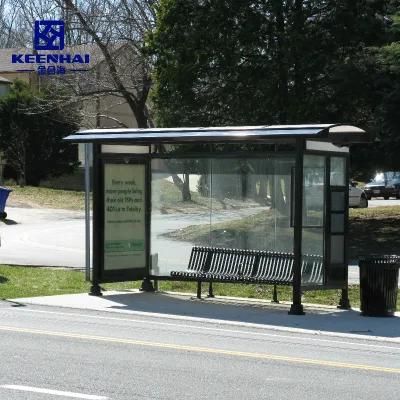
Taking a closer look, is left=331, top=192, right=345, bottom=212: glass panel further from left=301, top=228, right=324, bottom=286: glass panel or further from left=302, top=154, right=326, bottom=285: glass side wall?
left=301, top=228, right=324, bottom=286: glass panel

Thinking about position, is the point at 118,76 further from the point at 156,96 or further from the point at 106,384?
the point at 106,384

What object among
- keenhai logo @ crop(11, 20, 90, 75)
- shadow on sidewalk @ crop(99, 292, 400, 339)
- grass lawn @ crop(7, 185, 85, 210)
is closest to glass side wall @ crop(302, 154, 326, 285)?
shadow on sidewalk @ crop(99, 292, 400, 339)

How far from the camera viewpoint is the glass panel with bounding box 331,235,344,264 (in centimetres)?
1424

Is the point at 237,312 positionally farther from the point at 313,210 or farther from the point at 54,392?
the point at 54,392

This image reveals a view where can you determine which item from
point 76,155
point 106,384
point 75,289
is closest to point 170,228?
point 75,289

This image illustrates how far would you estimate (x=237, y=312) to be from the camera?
13.7 m

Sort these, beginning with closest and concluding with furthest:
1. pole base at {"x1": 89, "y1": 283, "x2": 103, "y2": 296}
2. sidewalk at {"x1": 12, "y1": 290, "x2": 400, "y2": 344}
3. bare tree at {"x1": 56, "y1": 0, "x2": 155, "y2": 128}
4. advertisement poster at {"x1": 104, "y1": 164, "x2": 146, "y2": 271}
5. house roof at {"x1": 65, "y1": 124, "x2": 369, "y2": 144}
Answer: sidewalk at {"x1": 12, "y1": 290, "x2": 400, "y2": 344} < house roof at {"x1": 65, "y1": 124, "x2": 369, "y2": 144} < pole base at {"x1": 89, "y1": 283, "x2": 103, "y2": 296} < advertisement poster at {"x1": 104, "y1": 164, "x2": 146, "y2": 271} < bare tree at {"x1": 56, "y1": 0, "x2": 155, "y2": 128}

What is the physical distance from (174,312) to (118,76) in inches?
1086

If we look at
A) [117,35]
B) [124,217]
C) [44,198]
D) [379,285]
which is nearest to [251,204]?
[124,217]

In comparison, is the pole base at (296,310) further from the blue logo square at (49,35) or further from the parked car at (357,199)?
the parked car at (357,199)

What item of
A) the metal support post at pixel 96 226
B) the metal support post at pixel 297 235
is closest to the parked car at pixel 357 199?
the metal support post at pixel 96 226

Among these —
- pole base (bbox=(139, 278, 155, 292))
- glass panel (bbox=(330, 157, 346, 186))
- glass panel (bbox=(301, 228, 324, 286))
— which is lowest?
pole base (bbox=(139, 278, 155, 292))

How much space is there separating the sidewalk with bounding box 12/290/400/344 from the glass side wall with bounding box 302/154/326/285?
2.85ft

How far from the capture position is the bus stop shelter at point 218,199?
539 inches
